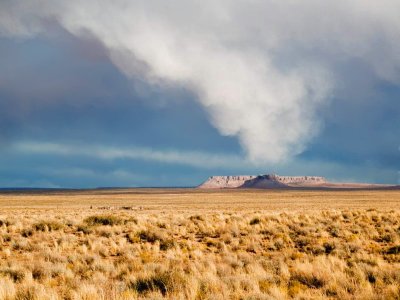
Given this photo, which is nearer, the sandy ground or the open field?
the open field

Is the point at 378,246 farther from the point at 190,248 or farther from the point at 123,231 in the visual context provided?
the point at 123,231

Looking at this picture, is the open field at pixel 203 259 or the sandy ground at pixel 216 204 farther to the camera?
the sandy ground at pixel 216 204

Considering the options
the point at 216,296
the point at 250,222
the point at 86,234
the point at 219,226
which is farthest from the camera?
the point at 250,222

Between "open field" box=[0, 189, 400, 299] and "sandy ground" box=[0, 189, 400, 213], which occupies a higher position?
"open field" box=[0, 189, 400, 299]

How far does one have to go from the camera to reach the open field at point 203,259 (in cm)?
1017

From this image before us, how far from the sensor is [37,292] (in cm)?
941

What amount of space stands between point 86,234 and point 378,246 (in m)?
14.8

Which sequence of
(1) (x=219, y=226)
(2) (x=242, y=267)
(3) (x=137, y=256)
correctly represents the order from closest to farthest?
1. (2) (x=242, y=267)
2. (3) (x=137, y=256)
3. (1) (x=219, y=226)

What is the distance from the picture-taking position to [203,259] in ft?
Result: 52.2

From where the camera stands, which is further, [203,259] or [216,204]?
[216,204]

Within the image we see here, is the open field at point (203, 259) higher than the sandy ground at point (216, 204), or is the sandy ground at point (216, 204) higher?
the open field at point (203, 259)

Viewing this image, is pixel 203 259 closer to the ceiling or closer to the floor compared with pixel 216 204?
closer to the ceiling

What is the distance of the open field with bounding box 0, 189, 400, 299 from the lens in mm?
10172

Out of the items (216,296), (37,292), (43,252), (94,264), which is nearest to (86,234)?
(43,252)
